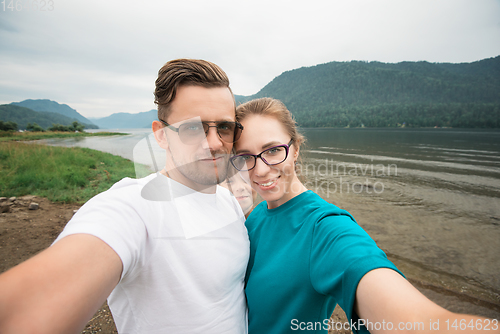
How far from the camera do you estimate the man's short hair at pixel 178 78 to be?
5.19ft

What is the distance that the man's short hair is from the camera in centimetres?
158

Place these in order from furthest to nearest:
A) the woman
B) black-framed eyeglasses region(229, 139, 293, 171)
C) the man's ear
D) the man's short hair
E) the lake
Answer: the lake < black-framed eyeglasses region(229, 139, 293, 171) < the man's ear < the man's short hair < the woman

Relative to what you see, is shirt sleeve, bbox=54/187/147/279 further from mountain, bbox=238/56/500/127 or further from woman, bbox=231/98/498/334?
mountain, bbox=238/56/500/127

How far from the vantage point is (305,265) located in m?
1.32

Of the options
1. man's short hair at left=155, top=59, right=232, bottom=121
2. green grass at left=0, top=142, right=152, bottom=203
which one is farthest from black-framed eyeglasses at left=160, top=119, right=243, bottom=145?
green grass at left=0, top=142, right=152, bottom=203

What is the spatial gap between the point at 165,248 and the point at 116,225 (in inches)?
12.2

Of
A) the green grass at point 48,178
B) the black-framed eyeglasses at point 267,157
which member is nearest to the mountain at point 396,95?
the green grass at point 48,178

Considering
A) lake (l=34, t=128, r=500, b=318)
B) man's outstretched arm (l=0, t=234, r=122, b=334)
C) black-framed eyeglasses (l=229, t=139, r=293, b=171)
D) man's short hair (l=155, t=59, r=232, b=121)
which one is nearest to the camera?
man's outstretched arm (l=0, t=234, r=122, b=334)

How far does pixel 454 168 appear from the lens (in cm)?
1789

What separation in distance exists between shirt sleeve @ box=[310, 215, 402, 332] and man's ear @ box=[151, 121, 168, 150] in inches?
53.3

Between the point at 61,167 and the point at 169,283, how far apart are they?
12286 mm

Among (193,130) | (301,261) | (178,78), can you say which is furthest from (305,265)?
(178,78)

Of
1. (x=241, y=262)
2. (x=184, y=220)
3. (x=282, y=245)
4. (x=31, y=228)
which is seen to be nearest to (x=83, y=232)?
(x=184, y=220)

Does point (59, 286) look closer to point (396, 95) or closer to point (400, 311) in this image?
point (400, 311)
